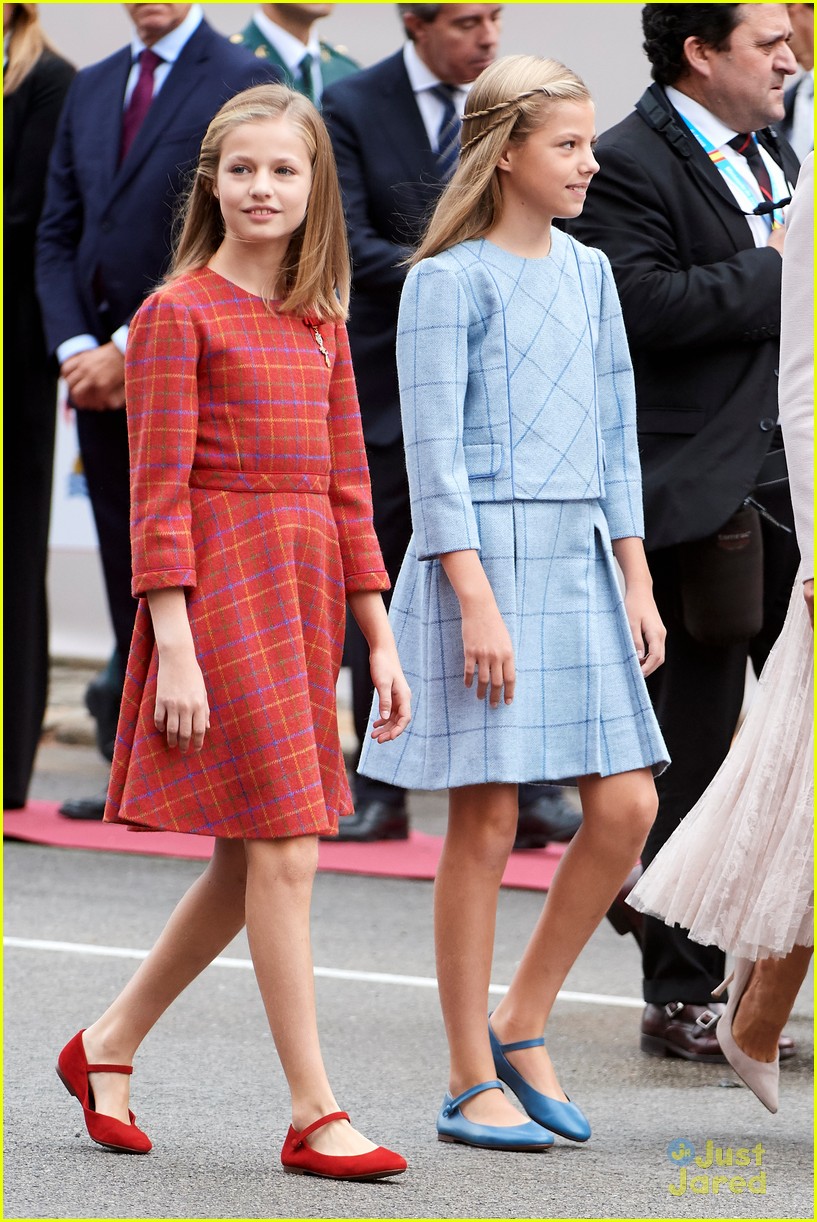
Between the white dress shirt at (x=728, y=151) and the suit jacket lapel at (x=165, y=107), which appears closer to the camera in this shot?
the white dress shirt at (x=728, y=151)

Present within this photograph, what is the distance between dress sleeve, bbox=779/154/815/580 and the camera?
3.26m

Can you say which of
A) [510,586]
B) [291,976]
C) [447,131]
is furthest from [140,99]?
[291,976]

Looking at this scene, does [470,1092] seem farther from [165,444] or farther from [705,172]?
[705,172]

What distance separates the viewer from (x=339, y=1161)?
10.2 feet

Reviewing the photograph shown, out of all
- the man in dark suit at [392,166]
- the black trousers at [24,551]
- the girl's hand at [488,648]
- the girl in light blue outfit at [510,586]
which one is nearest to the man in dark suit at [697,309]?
the girl in light blue outfit at [510,586]

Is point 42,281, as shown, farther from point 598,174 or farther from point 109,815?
point 109,815

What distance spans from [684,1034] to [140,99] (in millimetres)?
3302

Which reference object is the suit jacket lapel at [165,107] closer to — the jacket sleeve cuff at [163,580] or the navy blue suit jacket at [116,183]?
the navy blue suit jacket at [116,183]

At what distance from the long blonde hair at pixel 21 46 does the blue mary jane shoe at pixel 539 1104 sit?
4049 mm

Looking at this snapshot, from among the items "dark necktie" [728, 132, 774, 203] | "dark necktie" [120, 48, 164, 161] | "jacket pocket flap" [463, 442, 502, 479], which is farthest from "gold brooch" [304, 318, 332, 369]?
"dark necktie" [120, 48, 164, 161]

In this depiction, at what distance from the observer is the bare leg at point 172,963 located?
10.8 feet

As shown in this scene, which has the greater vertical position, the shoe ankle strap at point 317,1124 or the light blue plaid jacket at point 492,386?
the light blue plaid jacket at point 492,386

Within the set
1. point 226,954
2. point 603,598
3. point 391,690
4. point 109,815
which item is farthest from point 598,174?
point 226,954

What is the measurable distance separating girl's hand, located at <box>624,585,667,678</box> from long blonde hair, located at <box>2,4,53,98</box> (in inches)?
145
